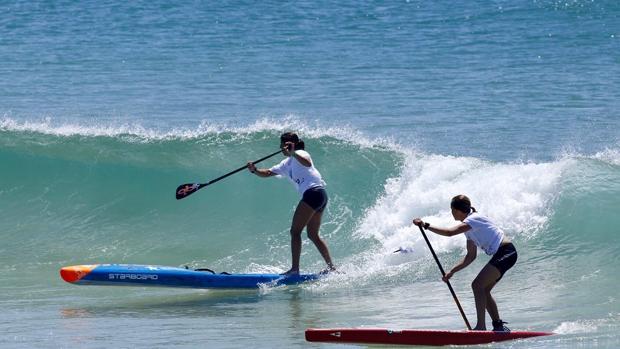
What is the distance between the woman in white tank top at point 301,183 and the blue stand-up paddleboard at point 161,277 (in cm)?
31

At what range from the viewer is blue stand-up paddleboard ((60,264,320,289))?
1255 centimetres

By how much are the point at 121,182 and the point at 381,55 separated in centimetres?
926

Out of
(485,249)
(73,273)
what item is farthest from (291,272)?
(485,249)

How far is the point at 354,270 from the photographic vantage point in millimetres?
13438

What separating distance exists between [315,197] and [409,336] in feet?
10.6

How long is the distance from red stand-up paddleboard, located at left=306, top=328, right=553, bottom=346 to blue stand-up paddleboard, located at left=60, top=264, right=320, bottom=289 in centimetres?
300

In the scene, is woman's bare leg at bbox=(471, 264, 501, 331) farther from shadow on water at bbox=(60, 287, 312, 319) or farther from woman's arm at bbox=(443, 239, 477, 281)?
shadow on water at bbox=(60, 287, 312, 319)

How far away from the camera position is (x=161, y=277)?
12.7 metres

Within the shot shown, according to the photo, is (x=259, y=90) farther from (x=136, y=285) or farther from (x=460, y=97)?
(x=136, y=285)

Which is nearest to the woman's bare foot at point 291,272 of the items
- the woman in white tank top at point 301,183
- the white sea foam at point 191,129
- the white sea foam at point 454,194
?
the woman in white tank top at point 301,183

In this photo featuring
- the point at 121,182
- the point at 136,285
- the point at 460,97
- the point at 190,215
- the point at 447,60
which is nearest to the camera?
the point at 136,285

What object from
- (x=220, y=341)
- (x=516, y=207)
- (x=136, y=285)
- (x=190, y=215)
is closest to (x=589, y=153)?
(x=516, y=207)

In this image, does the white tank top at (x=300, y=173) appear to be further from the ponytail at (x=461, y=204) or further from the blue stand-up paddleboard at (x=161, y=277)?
the ponytail at (x=461, y=204)

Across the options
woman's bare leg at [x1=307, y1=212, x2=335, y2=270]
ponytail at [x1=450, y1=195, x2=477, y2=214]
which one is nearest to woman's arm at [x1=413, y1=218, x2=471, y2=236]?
ponytail at [x1=450, y1=195, x2=477, y2=214]
